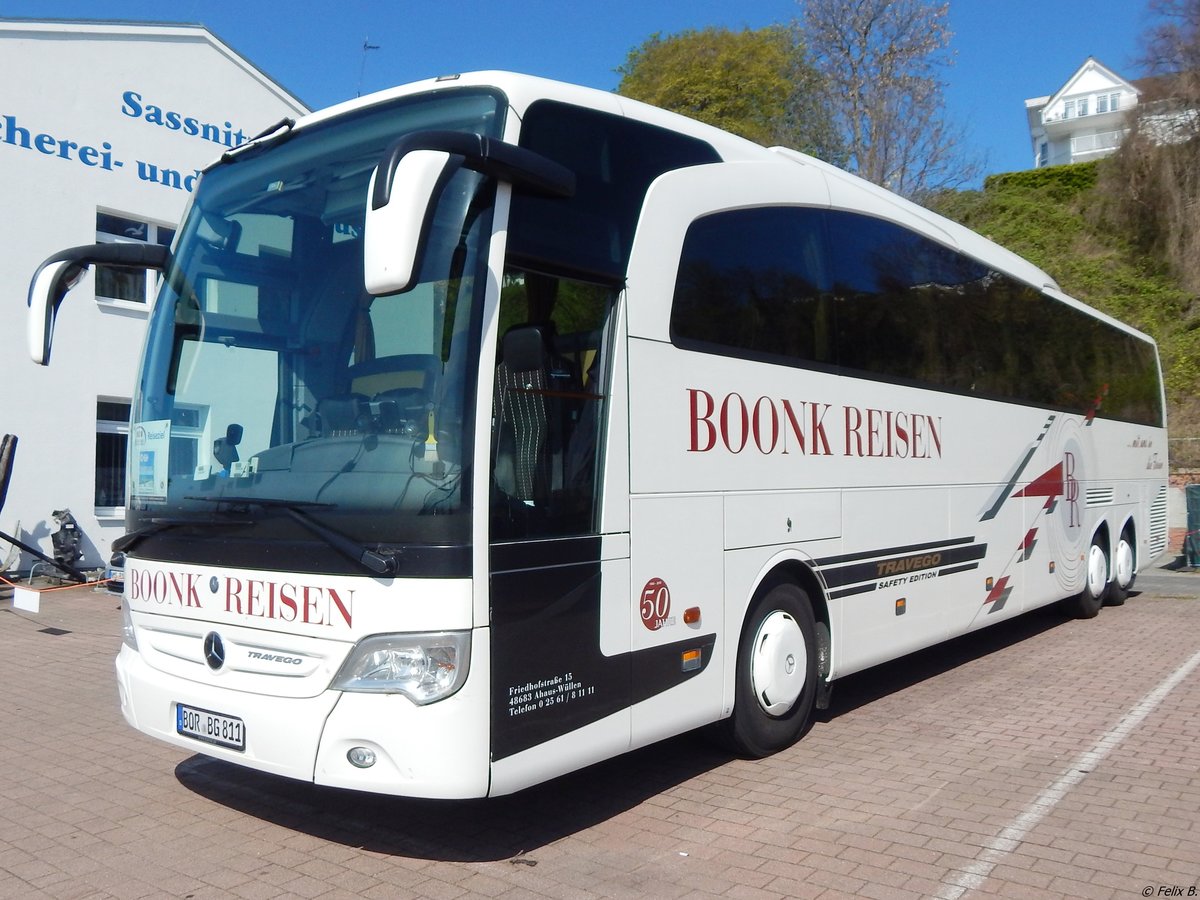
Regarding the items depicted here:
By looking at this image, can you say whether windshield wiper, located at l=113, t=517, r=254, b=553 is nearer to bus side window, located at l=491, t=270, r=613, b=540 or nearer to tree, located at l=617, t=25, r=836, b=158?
bus side window, located at l=491, t=270, r=613, b=540

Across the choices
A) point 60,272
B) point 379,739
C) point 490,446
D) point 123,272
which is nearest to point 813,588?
point 490,446

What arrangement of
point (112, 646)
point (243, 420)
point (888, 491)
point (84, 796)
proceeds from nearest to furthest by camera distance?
point (243, 420) < point (84, 796) < point (888, 491) < point (112, 646)

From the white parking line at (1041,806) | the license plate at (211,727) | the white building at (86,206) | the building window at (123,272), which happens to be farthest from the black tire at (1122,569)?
the building window at (123,272)

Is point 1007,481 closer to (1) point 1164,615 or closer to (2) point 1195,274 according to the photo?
(1) point 1164,615

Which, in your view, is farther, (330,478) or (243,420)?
(243,420)

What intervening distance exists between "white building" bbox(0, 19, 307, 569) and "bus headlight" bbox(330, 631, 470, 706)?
43.7 feet

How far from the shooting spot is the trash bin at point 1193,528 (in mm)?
17328

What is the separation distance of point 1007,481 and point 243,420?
723 centimetres

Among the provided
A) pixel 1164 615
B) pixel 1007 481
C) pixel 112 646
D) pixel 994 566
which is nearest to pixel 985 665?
pixel 994 566

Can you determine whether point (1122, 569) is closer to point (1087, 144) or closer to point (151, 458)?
point (151, 458)

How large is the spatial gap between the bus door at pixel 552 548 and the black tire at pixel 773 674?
1.31m

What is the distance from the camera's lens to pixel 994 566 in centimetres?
955

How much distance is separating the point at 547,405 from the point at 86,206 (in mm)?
14543

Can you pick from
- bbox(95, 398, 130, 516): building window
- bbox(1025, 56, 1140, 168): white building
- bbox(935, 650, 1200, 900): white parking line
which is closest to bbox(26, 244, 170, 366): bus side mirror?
bbox(935, 650, 1200, 900): white parking line
